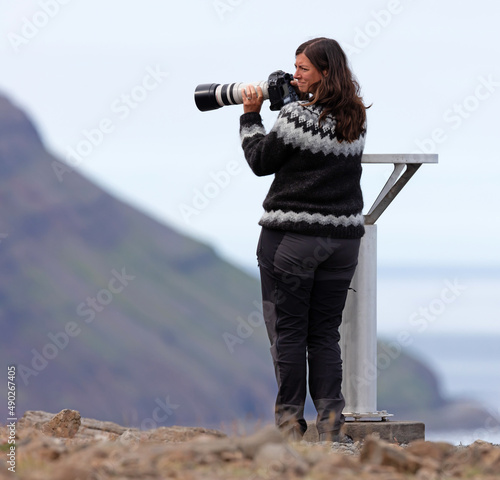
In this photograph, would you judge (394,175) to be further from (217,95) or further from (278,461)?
(278,461)

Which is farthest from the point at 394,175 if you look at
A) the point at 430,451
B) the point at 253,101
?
the point at 430,451

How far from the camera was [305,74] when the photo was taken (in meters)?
4.02

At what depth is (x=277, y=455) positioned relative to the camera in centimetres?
276

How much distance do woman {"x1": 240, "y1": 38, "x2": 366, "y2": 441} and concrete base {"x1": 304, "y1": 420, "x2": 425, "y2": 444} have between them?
56 cm

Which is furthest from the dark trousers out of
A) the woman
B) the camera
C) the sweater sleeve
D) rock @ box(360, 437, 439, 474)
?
rock @ box(360, 437, 439, 474)

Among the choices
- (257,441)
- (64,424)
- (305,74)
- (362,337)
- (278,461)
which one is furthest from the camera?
(362,337)

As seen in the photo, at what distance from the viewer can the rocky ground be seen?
2.60m

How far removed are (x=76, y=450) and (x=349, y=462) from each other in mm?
935

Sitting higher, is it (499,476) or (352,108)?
(352,108)

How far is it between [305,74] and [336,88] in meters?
0.17

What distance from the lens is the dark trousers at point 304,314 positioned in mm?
3982

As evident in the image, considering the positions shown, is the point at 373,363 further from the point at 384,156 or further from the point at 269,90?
the point at 269,90

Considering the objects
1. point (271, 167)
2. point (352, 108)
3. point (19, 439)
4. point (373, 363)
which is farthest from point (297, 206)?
point (19, 439)

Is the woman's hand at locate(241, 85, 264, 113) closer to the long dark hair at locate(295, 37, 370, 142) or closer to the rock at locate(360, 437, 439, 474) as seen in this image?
the long dark hair at locate(295, 37, 370, 142)
